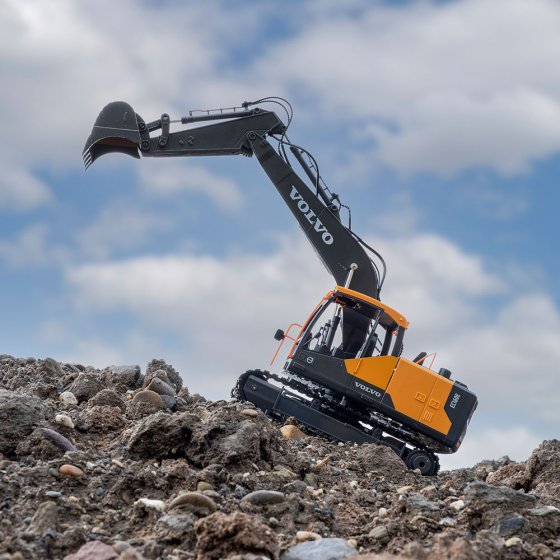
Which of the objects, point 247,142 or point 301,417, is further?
point 247,142

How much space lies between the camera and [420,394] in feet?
45.1

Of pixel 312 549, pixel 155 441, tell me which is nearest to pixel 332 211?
pixel 155 441

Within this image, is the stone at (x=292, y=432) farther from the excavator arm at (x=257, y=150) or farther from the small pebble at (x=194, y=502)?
the small pebble at (x=194, y=502)

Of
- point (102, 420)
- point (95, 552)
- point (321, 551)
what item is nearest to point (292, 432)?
point (102, 420)

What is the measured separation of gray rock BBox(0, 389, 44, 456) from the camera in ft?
26.7

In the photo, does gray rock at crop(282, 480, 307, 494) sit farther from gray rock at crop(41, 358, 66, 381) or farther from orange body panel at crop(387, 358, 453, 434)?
gray rock at crop(41, 358, 66, 381)

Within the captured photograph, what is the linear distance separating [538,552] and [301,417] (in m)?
7.49

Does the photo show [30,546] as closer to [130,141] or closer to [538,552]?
[538,552]

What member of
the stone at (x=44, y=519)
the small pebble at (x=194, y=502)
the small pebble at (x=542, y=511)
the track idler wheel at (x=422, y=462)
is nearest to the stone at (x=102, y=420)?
the stone at (x=44, y=519)

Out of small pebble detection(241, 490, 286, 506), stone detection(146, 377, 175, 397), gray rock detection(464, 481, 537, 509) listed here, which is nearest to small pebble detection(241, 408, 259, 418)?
small pebble detection(241, 490, 286, 506)

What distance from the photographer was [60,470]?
7.16m

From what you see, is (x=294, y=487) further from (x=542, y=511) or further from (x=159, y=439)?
(x=542, y=511)

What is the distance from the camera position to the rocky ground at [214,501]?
578 centimetres

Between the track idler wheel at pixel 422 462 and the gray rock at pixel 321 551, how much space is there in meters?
7.74
